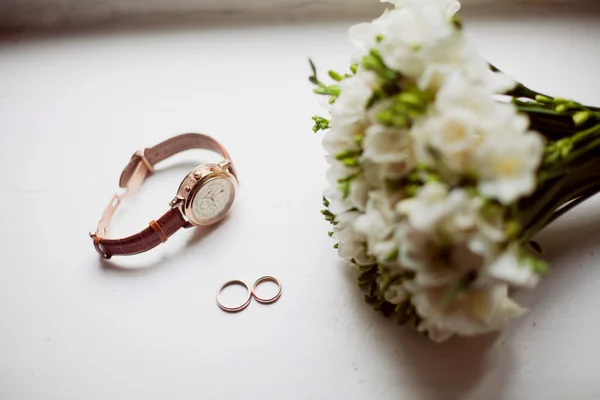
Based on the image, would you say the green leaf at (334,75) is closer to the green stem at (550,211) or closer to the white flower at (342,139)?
the white flower at (342,139)

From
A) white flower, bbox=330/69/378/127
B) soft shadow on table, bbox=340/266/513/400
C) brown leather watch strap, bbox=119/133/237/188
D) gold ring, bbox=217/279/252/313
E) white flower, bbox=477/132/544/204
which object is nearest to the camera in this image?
white flower, bbox=477/132/544/204

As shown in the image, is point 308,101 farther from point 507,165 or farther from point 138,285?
point 507,165

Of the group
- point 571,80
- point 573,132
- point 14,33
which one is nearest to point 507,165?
point 573,132

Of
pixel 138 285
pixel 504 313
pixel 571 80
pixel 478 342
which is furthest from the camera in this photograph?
pixel 571 80

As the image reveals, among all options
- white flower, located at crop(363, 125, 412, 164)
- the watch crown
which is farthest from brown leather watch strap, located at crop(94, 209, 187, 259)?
white flower, located at crop(363, 125, 412, 164)

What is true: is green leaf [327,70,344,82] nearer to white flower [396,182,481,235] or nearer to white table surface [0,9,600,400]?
white flower [396,182,481,235]

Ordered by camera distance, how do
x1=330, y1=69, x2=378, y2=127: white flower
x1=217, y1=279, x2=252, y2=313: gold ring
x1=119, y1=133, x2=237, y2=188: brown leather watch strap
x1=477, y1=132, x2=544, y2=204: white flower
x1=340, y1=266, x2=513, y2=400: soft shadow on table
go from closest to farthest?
1. x1=477, y1=132, x2=544, y2=204: white flower
2. x1=330, y1=69, x2=378, y2=127: white flower
3. x1=340, y1=266, x2=513, y2=400: soft shadow on table
4. x1=217, y1=279, x2=252, y2=313: gold ring
5. x1=119, y1=133, x2=237, y2=188: brown leather watch strap

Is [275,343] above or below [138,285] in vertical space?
below
